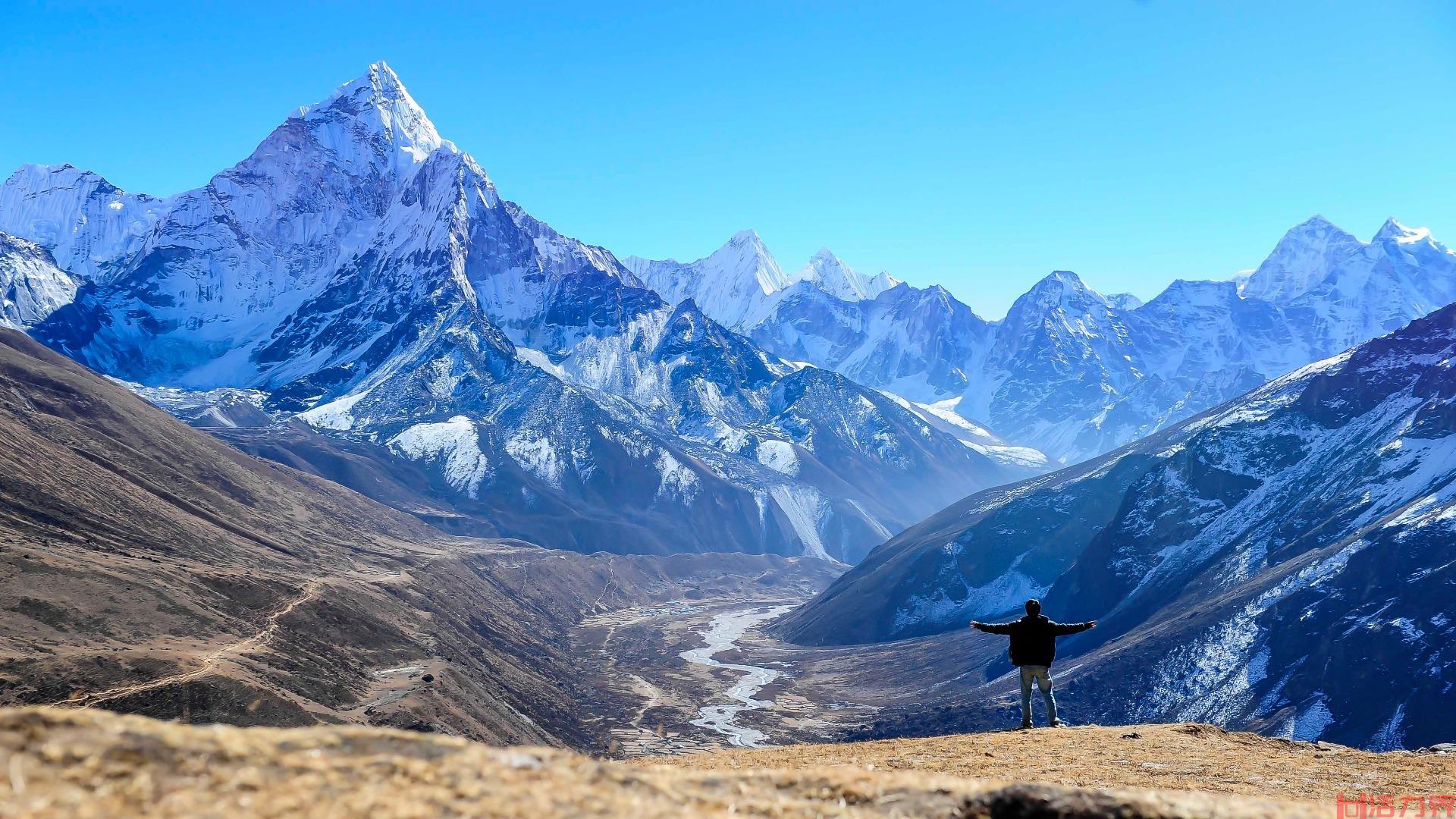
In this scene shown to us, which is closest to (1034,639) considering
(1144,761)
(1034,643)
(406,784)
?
(1034,643)

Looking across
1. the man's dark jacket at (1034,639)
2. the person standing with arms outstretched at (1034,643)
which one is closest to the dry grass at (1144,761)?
the person standing with arms outstretched at (1034,643)

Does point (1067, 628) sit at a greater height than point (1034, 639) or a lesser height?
greater

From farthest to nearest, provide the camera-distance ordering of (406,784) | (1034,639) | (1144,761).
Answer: (1034,639) < (1144,761) < (406,784)

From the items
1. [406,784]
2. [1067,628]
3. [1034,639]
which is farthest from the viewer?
[1067,628]

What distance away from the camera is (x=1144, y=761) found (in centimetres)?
2666

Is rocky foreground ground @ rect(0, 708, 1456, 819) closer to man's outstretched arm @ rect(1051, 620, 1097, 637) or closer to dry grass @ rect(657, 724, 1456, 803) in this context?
dry grass @ rect(657, 724, 1456, 803)

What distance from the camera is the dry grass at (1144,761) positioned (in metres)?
23.4

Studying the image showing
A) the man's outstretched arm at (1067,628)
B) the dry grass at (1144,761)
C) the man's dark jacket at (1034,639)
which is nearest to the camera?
the dry grass at (1144,761)

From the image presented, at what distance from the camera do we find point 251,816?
10.8 metres

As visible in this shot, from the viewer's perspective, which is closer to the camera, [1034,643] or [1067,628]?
[1034,643]

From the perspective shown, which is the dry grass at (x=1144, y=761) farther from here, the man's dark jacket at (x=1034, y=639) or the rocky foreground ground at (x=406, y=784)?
the rocky foreground ground at (x=406, y=784)

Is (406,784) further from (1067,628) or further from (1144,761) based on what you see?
(1067,628)


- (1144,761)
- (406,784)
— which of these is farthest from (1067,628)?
(406,784)

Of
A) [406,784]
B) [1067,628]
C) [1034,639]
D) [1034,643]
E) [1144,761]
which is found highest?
[1067,628]
